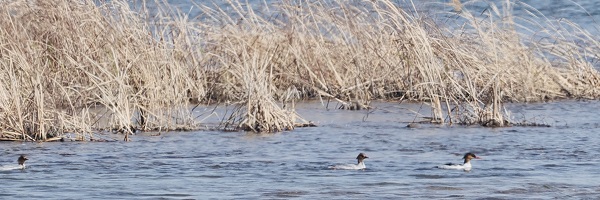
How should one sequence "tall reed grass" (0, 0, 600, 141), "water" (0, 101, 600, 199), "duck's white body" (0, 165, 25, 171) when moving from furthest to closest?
"tall reed grass" (0, 0, 600, 141)
"duck's white body" (0, 165, 25, 171)
"water" (0, 101, 600, 199)

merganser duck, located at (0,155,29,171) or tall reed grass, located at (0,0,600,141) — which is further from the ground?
tall reed grass, located at (0,0,600,141)

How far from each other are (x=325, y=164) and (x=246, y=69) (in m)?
2.10

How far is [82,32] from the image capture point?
12.9m

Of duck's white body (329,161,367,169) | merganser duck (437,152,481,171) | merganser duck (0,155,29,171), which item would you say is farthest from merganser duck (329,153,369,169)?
merganser duck (0,155,29,171)

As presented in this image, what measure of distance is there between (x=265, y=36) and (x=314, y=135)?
3.09 metres

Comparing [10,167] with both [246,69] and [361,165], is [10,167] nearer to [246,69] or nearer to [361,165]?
[361,165]

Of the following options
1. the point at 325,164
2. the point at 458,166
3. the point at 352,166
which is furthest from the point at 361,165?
the point at 458,166

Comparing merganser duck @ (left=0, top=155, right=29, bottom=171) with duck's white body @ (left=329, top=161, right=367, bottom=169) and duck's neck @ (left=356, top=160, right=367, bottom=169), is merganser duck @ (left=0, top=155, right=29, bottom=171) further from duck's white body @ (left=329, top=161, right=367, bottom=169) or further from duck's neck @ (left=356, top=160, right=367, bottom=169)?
duck's neck @ (left=356, top=160, right=367, bottom=169)

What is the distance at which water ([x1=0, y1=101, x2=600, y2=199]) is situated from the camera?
9031mm

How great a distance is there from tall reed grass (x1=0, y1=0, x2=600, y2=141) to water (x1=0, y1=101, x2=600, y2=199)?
1.13ft

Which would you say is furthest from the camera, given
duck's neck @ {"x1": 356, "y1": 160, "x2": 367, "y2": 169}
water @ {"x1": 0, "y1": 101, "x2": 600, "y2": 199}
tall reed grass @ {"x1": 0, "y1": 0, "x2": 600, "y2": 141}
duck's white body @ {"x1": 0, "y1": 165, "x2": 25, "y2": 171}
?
tall reed grass @ {"x1": 0, "y1": 0, "x2": 600, "y2": 141}

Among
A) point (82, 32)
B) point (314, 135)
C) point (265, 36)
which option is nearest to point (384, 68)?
point (265, 36)

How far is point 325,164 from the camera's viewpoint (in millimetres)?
10500

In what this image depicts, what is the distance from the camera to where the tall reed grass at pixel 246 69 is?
39.3 ft
